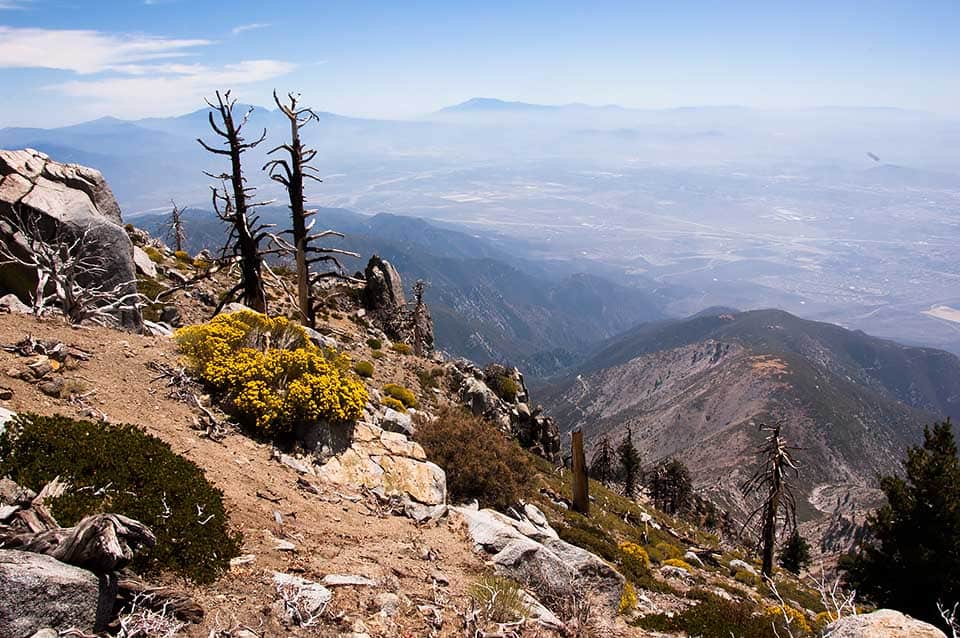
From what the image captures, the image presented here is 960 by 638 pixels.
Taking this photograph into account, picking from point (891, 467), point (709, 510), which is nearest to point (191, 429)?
point (709, 510)

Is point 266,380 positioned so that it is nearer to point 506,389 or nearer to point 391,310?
point 391,310

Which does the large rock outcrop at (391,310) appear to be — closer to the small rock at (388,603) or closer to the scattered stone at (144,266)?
the scattered stone at (144,266)

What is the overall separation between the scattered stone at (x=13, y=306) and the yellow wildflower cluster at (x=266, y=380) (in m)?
3.59

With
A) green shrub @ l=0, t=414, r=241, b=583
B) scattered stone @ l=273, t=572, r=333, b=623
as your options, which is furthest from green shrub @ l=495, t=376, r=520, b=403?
scattered stone @ l=273, t=572, r=333, b=623

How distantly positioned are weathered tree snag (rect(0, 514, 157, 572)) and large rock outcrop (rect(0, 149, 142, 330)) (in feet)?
42.1

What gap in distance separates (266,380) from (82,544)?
809cm

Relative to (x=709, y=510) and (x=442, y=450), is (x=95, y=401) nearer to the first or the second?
(x=442, y=450)

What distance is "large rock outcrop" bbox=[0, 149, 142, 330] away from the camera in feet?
53.4

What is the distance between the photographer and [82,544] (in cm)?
537

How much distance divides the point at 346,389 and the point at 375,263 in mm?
31972

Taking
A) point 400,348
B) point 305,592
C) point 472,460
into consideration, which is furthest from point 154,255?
point 305,592

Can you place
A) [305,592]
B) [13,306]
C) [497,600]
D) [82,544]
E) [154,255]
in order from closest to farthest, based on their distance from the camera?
[82,544] < [305,592] < [497,600] < [13,306] < [154,255]

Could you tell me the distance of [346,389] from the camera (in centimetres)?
1361

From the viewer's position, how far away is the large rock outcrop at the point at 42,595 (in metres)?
4.77
